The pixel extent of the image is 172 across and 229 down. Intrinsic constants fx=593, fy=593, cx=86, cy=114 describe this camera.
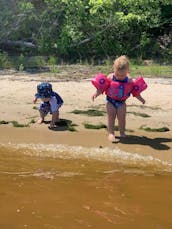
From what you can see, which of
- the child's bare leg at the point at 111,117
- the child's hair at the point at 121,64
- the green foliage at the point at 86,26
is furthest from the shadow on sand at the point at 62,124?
the green foliage at the point at 86,26

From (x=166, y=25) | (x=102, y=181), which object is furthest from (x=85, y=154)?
(x=166, y=25)

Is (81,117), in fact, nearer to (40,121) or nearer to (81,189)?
(40,121)

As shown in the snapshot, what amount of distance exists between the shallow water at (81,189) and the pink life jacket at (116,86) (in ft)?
2.87

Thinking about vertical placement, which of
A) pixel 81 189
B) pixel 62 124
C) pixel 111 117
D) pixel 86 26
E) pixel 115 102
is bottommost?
pixel 81 189

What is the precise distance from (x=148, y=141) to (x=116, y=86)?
777mm

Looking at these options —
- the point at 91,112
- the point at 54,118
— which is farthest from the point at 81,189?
the point at 91,112

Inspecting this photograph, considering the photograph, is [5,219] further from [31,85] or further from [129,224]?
[31,85]

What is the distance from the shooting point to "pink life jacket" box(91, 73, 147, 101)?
7.25 meters

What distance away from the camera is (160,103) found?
9.20m

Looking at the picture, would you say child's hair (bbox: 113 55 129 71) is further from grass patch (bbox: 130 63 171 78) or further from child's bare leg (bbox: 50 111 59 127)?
grass patch (bbox: 130 63 171 78)

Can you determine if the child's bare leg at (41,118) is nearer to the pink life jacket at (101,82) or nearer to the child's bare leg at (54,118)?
the child's bare leg at (54,118)

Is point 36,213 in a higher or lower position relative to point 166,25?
lower

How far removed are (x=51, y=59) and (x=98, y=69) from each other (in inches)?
57.0

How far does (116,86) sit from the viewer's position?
7.26 m
